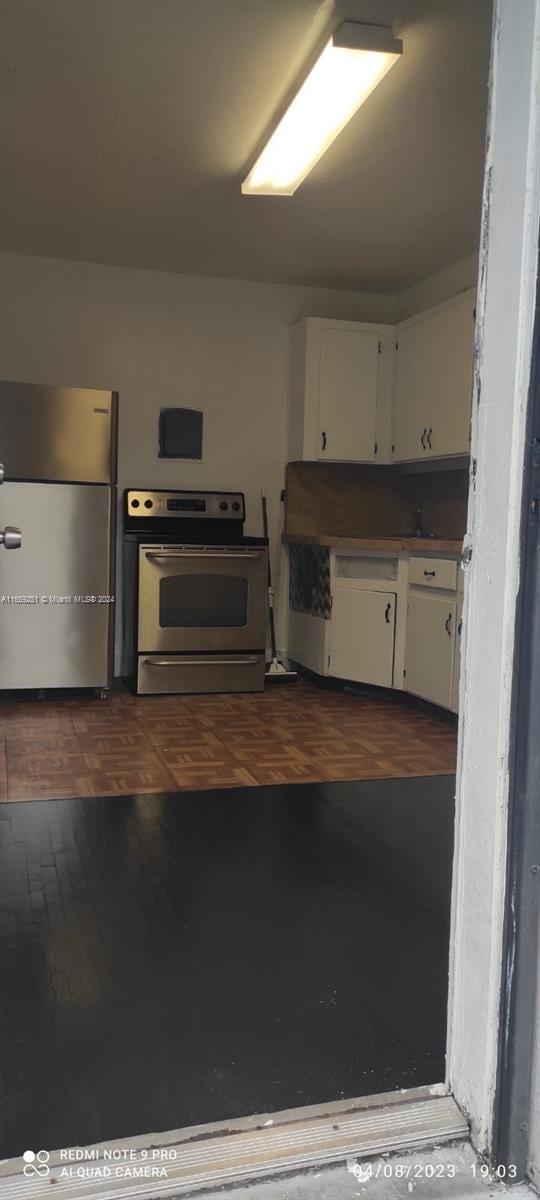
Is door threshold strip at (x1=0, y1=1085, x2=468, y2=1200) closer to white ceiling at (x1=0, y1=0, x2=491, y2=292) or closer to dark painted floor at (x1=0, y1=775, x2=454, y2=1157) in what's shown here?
dark painted floor at (x1=0, y1=775, x2=454, y2=1157)

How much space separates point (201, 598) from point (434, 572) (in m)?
1.25

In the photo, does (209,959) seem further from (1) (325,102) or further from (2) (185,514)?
(2) (185,514)

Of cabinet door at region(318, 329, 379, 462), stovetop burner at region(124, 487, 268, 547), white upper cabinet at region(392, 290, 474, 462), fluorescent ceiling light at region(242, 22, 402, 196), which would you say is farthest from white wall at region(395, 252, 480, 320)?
stovetop burner at region(124, 487, 268, 547)

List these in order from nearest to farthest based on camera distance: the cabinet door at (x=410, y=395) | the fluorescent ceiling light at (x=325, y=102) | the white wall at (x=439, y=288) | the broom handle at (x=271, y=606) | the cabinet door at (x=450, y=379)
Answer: the fluorescent ceiling light at (x=325, y=102), the cabinet door at (x=450, y=379), the white wall at (x=439, y=288), the cabinet door at (x=410, y=395), the broom handle at (x=271, y=606)

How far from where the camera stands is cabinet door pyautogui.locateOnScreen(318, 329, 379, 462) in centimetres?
488

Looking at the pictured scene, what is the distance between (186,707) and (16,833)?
1874 mm

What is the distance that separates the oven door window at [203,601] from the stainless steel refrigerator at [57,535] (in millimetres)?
337

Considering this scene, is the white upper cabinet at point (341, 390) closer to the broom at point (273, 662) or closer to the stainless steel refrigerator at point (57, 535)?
the broom at point (273, 662)

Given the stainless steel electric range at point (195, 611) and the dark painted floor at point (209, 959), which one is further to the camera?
the stainless steel electric range at point (195, 611)

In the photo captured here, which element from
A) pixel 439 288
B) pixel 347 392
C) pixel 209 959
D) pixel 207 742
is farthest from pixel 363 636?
pixel 209 959

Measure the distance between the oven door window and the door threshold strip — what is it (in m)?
3.44

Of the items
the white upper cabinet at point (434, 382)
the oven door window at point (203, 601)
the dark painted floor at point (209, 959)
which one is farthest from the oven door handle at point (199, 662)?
the dark painted floor at point (209, 959)

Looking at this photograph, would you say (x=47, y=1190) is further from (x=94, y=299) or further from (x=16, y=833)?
(x=94, y=299)

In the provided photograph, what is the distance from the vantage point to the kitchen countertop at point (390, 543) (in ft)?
12.5
